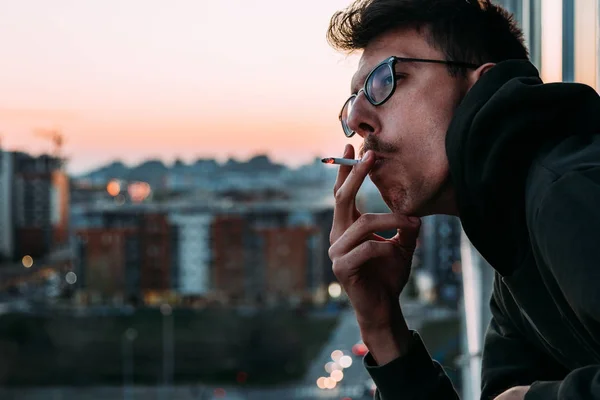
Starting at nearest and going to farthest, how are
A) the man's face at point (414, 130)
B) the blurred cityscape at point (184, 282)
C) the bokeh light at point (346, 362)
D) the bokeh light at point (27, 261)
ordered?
the man's face at point (414, 130), the bokeh light at point (346, 362), the blurred cityscape at point (184, 282), the bokeh light at point (27, 261)

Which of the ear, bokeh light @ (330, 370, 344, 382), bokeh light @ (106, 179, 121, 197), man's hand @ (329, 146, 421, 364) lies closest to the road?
bokeh light @ (330, 370, 344, 382)

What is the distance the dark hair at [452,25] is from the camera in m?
0.58

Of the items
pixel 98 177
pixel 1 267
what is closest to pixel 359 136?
pixel 1 267

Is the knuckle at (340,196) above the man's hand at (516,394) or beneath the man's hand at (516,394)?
above

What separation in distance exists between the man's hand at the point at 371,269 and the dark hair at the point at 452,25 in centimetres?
9

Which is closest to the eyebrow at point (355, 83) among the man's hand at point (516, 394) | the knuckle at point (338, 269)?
the knuckle at point (338, 269)

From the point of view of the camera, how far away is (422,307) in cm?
1902

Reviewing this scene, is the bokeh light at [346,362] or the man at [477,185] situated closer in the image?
the man at [477,185]

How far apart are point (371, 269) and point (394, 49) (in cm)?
16

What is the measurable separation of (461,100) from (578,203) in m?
0.16

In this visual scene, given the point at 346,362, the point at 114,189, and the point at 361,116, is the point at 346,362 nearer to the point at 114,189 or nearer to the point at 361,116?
the point at 361,116

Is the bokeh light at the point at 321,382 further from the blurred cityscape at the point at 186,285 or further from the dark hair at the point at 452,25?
the dark hair at the point at 452,25

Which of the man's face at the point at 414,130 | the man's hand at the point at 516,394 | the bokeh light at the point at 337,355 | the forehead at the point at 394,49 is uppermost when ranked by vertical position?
the forehead at the point at 394,49

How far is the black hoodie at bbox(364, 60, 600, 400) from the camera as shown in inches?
16.4
